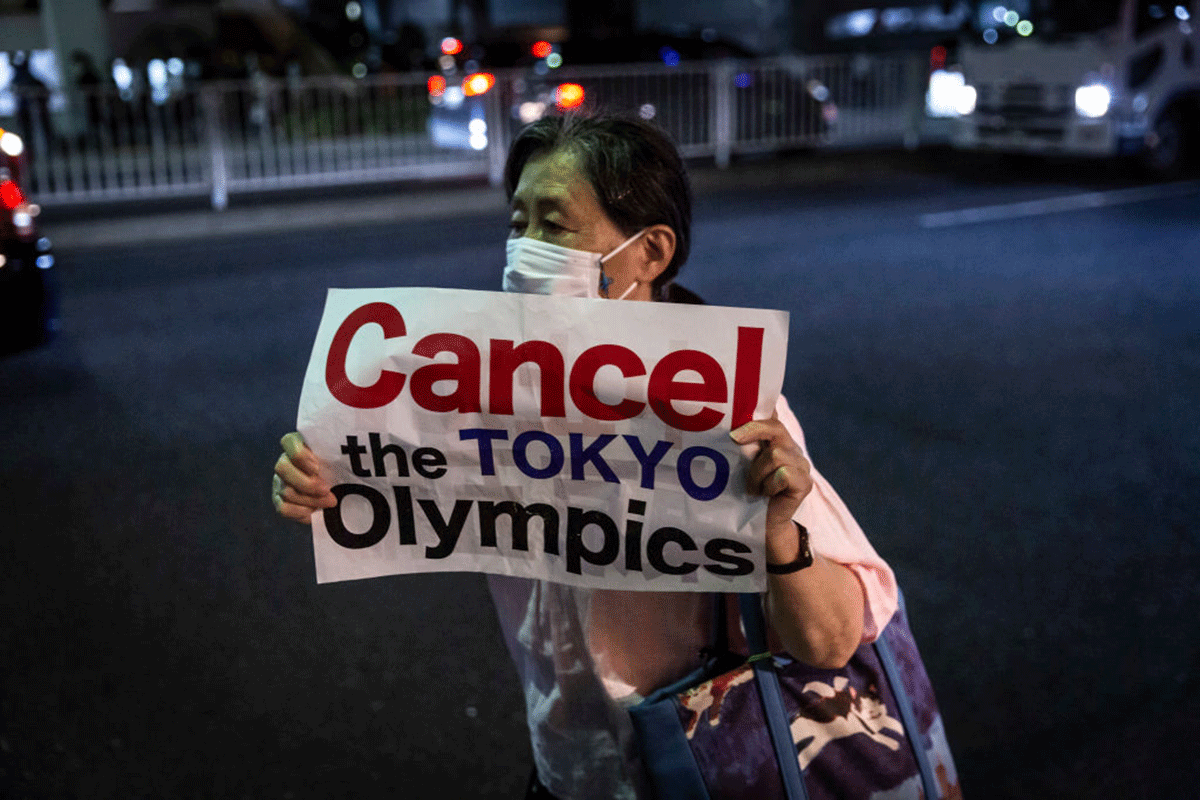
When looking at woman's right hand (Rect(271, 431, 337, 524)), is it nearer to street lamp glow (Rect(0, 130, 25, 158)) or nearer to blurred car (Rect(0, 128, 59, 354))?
blurred car (Rect(0, 128, 59, 354))

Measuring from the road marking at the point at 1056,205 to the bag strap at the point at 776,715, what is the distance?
1094cm

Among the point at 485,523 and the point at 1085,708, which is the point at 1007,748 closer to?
the point at 1085,708

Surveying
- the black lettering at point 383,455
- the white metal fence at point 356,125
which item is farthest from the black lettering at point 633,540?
the white metal fence at point 356,125

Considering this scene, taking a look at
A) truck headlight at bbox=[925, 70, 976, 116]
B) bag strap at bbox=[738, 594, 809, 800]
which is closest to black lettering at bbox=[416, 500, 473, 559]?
bag strap at bbox=[738, 594, 809, 800]

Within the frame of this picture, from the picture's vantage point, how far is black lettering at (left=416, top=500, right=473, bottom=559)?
5.66 ft

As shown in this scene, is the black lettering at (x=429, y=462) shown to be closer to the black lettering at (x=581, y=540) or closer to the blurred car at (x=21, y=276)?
the black lettering at (x=581, y=540)

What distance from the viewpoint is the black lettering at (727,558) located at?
160cm

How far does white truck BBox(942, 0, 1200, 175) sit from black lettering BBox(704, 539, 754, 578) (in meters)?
15.2

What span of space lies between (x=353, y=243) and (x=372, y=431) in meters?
10.5

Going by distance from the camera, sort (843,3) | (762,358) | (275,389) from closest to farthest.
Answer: (762,358)
(275,389)
(843,3)

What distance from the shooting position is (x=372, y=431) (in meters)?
1.69

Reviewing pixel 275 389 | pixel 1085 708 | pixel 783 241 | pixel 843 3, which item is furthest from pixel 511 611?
pixel 843 3

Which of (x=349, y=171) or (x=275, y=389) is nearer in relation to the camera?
(x=275, y=389)

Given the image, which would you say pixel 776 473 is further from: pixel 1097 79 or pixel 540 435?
pixel 1097 79
